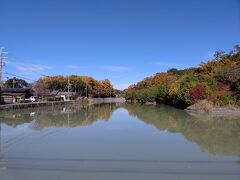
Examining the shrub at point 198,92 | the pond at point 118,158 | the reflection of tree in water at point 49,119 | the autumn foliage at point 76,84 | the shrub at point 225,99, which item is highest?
the autumn foliage at point 76,84

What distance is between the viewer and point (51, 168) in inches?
332

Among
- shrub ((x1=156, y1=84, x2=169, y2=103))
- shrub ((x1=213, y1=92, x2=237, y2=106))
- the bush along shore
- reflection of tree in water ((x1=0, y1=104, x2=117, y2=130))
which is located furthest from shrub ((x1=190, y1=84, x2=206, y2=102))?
Result: shrub ((x1=156, y1=84, x2=169, y2=103))

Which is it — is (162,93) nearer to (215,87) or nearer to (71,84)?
(215,87)

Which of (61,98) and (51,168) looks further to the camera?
(61,98)

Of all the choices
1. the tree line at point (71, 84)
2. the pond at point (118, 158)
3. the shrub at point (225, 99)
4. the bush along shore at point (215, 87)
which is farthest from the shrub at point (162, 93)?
the pond at point (118, 158)

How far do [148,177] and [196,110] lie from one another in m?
28.6

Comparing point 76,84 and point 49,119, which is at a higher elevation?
point 76,84

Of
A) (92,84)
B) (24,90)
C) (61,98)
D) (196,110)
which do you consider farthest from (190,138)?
(92,84)

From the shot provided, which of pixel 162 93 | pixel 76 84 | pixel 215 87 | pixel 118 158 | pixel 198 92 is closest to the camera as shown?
pixel 118 158

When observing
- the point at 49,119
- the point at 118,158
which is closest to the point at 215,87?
the point at 49,119

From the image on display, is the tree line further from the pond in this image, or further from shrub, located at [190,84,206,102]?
the pond

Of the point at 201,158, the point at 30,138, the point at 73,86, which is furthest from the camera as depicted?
the point at 73,86

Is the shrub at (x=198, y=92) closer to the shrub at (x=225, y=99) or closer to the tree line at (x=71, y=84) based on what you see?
the shrub at (x=225, y=99)

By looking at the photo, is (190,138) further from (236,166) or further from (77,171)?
(77,171)
